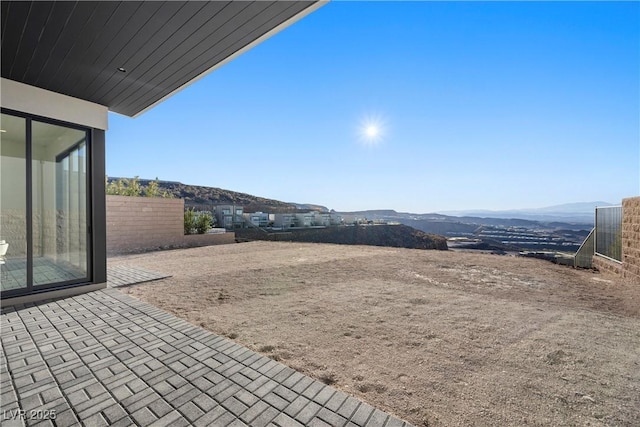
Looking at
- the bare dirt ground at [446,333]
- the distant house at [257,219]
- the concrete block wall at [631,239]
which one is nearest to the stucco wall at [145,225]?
the distant house at [257,219]

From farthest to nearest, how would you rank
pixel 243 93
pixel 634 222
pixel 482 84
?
pixel 243 93 < pixel 482 84 < pixel 634 222

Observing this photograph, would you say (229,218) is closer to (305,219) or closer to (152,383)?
(305,219)

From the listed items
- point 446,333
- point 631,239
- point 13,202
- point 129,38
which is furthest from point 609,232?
point 13,202

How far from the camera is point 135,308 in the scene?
3361 mm

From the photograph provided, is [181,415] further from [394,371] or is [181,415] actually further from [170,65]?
[170,65]

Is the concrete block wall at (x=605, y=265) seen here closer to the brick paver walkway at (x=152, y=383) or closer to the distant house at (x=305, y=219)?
the brick paver walkway at (x=152, y=383)

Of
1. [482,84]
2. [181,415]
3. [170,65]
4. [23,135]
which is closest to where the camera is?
[181,415]

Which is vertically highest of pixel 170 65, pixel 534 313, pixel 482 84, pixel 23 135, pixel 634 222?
pixel 482 84

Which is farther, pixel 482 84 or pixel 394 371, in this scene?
pixel 482 84

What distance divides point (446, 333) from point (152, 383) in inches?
98.5

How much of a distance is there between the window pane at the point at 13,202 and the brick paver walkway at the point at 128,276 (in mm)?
1108

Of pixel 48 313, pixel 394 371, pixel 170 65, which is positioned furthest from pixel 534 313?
pixel 48 313

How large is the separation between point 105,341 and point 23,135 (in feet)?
10.4

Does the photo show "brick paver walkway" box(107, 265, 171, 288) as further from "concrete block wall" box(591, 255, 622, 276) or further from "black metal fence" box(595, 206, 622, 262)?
"black metal fence" box(595, 206, 622, 262)
